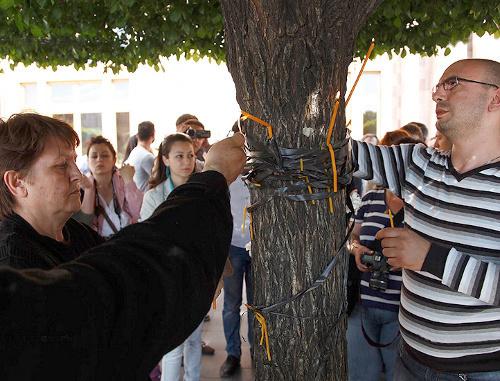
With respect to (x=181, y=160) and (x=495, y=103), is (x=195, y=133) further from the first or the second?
(x=495, y=103)

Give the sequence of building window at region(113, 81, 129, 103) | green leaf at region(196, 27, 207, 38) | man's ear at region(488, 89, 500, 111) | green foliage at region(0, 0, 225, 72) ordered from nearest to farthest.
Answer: man's ear at region(488, 89, 500, 111) → green foliage at region(0, 0, 225, 72) → green leaf at region(196, 27, 207, 38) → building window at region(113, 81, 129, 103)

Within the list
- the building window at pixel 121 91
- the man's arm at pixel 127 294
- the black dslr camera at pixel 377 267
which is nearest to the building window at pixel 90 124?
the building window at pixel 121 91

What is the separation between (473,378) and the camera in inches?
66.6

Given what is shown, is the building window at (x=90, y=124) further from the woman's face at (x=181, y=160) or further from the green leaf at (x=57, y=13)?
the green leaf at (x=57, y=13)

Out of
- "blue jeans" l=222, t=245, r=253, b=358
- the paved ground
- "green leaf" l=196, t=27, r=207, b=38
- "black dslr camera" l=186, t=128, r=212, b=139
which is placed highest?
"green leaf" l=196, t=27, r=207, b=38

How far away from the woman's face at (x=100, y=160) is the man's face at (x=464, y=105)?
122 inches

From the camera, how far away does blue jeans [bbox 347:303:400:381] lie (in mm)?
2664

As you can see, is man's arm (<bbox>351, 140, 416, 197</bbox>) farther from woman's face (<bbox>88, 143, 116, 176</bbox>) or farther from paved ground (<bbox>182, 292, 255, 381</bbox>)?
woman's face (<bbox>88, 143, 116, 176</bbox>)

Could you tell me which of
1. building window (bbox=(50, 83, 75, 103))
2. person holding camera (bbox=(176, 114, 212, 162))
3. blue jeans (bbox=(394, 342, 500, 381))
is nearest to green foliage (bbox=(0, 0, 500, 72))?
person holding camera (bbox=(176, 114, 212, 162))

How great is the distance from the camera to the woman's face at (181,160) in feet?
12.6

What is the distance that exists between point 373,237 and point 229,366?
1.99m

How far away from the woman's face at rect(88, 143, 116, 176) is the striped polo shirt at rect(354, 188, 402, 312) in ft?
7.84

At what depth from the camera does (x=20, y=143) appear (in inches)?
54.7

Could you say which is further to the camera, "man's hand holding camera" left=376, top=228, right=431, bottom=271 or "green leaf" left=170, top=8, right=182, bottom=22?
"green leaf" left=170, top=8, right=182, bottom=22
